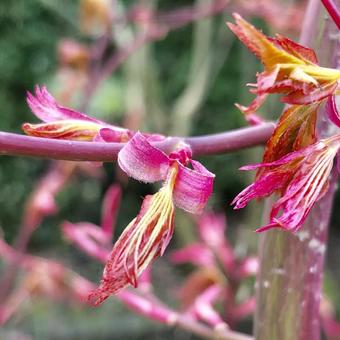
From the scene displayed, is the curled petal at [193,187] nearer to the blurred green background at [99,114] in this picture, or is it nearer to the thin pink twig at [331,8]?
the thin pink twig at [331,8]

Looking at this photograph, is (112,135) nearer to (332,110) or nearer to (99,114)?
(332,110)

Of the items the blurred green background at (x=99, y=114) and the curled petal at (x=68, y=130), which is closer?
the curled petal at (x=68, y=130)

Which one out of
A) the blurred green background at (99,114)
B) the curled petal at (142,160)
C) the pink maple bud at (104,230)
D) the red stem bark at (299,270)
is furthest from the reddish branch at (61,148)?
the blurred green background at (99,114)

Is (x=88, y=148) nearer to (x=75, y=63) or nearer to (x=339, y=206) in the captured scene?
(x=75, y=63)

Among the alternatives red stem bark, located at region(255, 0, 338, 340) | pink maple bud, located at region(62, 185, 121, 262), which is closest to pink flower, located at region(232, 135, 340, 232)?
red stem bark, located at region(255, 0, 338, 340)

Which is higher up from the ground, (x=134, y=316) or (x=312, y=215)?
(x=312, y=215)

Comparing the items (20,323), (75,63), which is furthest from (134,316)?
(75,63)
